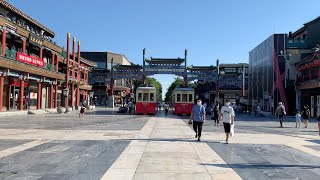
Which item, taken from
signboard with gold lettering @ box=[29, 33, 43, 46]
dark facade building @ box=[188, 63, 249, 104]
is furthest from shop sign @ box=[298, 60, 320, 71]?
signboard with gold lettering @ box=[29, 33, 43, 46]

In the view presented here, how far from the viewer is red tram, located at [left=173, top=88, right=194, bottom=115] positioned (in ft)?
132

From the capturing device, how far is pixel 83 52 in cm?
9906

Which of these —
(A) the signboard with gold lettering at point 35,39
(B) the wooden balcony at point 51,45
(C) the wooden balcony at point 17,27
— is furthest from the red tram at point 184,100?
(C) the wooden balcony at point 17,27

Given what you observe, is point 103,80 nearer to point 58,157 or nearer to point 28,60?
point 28,60

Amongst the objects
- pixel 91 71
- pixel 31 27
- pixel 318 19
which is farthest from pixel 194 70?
pixel 31 27

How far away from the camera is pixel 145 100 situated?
39.6 metres

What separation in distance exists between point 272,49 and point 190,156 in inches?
1638

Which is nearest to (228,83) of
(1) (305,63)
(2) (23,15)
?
(1) (305,63)

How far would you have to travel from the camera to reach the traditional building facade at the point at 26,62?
107 feet

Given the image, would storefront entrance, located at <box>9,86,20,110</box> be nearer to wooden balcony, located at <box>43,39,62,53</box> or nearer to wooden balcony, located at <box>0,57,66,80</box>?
wooden balcony, located at <box>0,57,66,80</box>

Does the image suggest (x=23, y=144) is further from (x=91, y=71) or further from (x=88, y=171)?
(x=91, y=71)

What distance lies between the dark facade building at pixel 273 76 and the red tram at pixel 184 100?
13662 millimetres

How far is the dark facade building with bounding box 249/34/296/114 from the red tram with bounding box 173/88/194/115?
1366cm

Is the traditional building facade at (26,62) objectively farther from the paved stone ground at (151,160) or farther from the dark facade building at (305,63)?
the dark facade building at (305,63)
